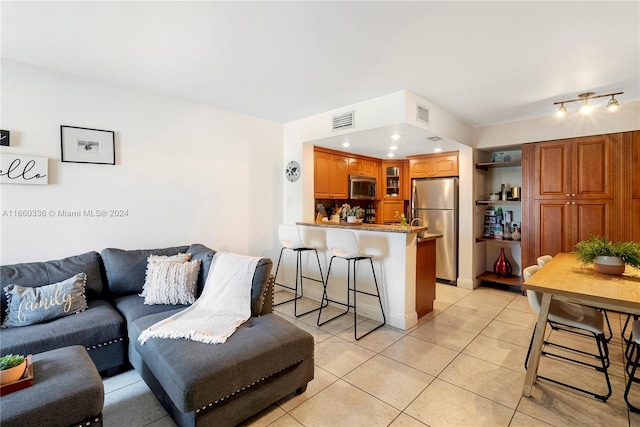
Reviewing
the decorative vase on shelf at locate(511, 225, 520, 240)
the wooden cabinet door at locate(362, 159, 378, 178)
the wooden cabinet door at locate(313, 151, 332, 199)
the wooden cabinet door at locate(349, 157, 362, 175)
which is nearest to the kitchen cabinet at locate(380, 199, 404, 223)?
the wooden cabinet door at locate(362, 159, 378, 178)

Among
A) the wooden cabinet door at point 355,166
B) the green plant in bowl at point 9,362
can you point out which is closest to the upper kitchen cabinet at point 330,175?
the wooden cabinet door at point 355,166

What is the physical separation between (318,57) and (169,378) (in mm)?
2455

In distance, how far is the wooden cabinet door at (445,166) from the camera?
4773 mm

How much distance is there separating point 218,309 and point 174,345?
560mm

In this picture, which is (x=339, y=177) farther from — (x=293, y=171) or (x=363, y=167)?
(x=293, y=171)

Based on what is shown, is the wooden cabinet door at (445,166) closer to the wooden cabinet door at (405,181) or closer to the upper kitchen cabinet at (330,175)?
the wooden cabinet door at (405,181)

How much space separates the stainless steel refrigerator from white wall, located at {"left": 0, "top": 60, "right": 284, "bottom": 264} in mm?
2442

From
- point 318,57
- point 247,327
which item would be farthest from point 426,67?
point 247,327

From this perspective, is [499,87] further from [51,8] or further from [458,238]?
[51,8]

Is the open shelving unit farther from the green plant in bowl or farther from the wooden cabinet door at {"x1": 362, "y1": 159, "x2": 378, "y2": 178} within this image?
the green plant in bowl

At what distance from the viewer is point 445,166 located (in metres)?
4.89

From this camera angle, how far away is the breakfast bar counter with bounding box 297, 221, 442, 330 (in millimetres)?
3139

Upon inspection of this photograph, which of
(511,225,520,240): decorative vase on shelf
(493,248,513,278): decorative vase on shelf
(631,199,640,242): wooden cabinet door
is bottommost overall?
(493,248,513,278): decorative vase on shelf

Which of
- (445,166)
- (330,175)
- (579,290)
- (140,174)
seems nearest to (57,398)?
(140,174)
